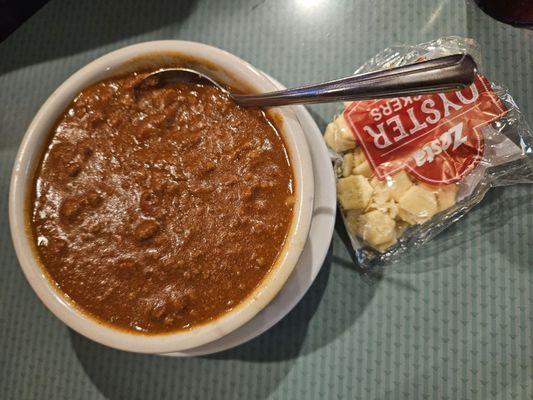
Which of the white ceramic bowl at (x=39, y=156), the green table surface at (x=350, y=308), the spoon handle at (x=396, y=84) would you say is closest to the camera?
the spoon handle at (x=396, y=84)

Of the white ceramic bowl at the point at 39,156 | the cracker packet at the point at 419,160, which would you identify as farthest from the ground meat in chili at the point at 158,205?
the cracker packet at the point at 419,160

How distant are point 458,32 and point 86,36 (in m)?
1.17

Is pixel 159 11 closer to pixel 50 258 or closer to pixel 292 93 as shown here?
pixel 292 93

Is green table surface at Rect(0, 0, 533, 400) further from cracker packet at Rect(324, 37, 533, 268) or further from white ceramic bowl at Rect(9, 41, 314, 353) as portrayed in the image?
white ceramic bowl at Rect(9, 41, 314, 353)

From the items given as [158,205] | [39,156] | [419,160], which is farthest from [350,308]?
[39,156]

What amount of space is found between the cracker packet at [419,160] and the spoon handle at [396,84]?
0.32 m

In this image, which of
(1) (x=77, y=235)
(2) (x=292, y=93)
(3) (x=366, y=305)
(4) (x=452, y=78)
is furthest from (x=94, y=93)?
(3) (x=366, y=305)

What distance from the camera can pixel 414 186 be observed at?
4.60 feet

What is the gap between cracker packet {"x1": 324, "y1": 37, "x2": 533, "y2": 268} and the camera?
139 cm

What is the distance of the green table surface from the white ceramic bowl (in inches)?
13.9

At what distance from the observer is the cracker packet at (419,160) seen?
139 centimetres

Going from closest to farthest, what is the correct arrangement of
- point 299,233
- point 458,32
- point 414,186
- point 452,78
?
1. point 452,78
2. point 299,233
3. point 414,186
4. point 458,32

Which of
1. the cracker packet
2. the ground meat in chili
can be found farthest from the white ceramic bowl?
the cracker packet

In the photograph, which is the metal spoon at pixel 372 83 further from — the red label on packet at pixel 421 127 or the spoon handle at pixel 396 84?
the red label on packet at pixel 421 127
